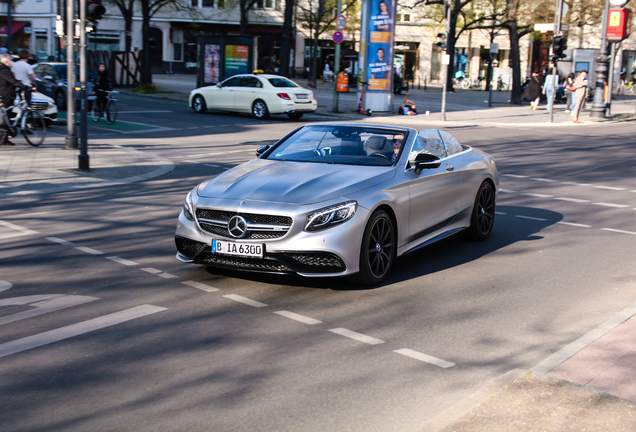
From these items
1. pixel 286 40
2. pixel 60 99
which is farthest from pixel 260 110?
pixel 286 40

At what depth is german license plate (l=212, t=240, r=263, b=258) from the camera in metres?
6.11

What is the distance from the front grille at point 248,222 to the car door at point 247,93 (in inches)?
792

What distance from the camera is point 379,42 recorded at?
2958 cm

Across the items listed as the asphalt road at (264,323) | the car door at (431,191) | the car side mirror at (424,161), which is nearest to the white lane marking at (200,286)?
the asphalt road at (264,323)

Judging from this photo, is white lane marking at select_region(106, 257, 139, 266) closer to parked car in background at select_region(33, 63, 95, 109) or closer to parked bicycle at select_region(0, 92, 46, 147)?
parked bicycle at select_region(0, 92, 46, 147)

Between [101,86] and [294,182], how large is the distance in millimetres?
16906

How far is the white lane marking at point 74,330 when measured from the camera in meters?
4.95

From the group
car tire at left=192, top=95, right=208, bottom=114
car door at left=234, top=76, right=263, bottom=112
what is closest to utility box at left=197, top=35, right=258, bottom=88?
car tire at left=192, top=95, right=208, bottom=114

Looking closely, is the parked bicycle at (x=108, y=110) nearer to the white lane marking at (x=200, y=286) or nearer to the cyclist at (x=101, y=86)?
the cyclist at (x=101, y=86)

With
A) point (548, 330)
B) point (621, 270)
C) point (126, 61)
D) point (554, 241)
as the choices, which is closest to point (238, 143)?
point (554, 241)

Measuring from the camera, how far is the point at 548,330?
5.58 m

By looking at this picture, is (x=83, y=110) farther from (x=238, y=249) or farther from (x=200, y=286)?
(x=238, y=249)

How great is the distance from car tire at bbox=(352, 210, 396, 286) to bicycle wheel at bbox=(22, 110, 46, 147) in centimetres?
1157

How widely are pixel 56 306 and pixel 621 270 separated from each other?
540cm
